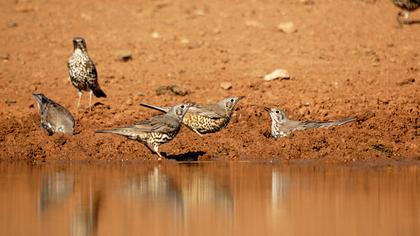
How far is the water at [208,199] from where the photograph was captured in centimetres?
Result: 965

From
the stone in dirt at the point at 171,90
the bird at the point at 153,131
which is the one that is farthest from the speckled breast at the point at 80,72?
the bird at the point at 153,131


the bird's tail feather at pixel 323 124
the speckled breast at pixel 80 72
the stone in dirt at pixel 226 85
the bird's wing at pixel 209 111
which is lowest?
the bird's tail feather at pixel 323 124

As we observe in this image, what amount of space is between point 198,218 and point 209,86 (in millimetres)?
7539

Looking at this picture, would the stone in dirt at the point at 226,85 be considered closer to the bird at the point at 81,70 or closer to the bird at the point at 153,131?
the bird at the point at 81,70

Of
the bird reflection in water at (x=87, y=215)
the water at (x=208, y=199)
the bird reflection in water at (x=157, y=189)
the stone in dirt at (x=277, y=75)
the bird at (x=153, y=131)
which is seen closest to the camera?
the bird reflection in water at (x=87, y=215)

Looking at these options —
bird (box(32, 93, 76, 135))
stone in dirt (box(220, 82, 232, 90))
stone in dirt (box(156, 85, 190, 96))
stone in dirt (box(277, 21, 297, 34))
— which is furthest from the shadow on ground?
stone in dirt (box(277, 21, 297, 34))

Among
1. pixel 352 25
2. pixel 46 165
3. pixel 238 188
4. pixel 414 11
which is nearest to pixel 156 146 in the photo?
pixel 46 165

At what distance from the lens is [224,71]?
18.3 meters

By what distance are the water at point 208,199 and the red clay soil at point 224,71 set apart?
0.76 metres

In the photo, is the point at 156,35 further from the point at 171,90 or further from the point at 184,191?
the point at 184,191

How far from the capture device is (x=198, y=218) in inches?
397

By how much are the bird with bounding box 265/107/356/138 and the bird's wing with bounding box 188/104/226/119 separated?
736 millimetres

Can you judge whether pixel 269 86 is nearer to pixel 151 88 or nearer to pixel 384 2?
pixel 151 88

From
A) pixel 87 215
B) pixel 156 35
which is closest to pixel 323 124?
pixel 87 215
